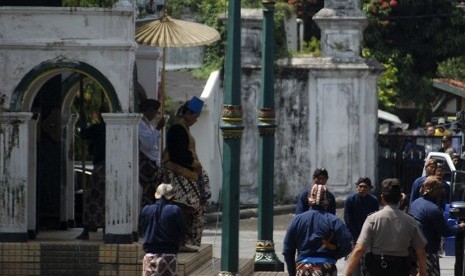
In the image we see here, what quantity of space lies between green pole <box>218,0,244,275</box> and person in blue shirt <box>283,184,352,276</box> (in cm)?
90

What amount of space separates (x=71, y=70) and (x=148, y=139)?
1353 mm

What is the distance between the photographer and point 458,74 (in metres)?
43.5

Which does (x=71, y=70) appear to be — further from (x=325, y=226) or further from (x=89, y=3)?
(x=89, y=3)

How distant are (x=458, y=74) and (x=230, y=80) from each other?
3004 centimetres

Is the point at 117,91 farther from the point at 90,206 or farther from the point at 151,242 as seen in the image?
the point at 151,242

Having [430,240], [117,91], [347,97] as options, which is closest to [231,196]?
[430,240]

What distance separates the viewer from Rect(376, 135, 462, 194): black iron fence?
104ft

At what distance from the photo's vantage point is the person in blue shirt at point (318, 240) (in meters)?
13.4

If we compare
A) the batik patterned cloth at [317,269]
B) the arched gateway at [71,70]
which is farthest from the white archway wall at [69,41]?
the batik patterned cloth at [317,269]

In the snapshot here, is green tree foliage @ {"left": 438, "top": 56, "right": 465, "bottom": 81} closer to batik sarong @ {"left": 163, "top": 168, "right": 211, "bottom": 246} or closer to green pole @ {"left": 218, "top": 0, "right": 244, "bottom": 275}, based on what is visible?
batik sarong @ {"left": 163, "top": 168, "right": 211, "bottom": 246}

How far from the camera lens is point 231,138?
14297mm

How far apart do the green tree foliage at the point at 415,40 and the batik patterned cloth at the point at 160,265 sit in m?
28.6

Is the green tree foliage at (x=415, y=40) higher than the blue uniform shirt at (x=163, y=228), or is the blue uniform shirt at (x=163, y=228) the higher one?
the green tree foliage at (x=415, y=40)

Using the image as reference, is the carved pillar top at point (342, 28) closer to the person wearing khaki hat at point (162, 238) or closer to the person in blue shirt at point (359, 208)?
the person in blue shirt at point (359, 208)
